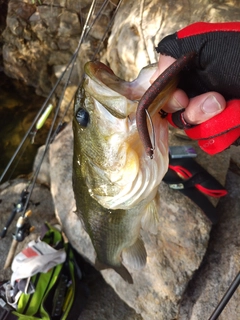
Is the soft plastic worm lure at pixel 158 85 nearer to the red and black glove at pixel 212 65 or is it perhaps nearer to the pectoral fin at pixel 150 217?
the red and black glove at pixel 212 65

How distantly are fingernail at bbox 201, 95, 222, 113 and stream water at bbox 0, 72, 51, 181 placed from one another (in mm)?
3740

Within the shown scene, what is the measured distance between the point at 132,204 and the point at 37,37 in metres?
4.64

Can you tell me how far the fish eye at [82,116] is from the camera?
1247mm

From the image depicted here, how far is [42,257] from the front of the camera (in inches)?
103

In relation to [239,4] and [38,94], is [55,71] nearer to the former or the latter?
[38,94]

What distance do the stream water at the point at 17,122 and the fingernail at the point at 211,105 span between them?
147 inches

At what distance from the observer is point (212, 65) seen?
38.7 inches

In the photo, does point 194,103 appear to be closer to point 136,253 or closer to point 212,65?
point 212,65

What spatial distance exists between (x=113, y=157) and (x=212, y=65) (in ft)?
1.76

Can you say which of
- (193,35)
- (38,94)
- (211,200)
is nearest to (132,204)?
(193,35)

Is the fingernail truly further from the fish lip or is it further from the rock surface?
the rock surface

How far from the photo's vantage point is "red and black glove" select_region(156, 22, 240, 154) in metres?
0.96

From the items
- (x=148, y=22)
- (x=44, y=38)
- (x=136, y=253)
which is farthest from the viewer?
(x=44, y=38)


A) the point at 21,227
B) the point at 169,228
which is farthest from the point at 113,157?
the point at 21,227
